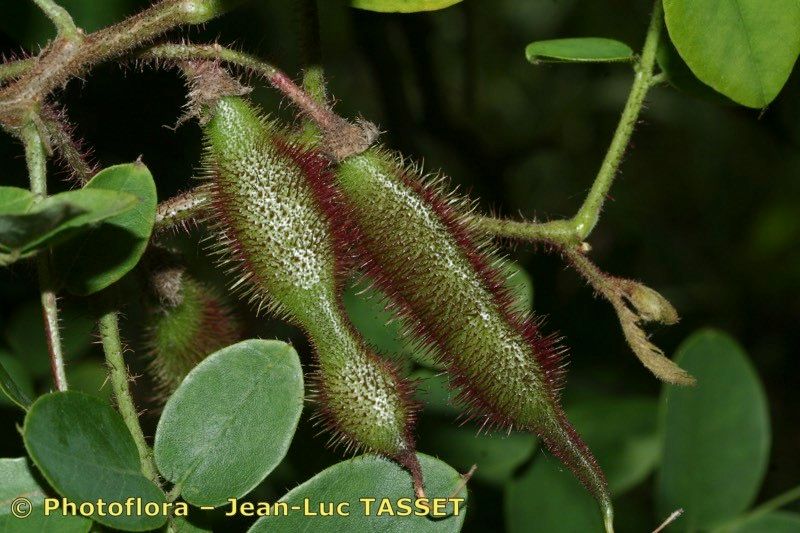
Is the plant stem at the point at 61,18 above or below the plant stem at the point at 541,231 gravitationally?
above

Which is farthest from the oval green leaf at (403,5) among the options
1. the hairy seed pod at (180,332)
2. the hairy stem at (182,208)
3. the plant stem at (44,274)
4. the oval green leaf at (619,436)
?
the oval green leaf at (619,436)

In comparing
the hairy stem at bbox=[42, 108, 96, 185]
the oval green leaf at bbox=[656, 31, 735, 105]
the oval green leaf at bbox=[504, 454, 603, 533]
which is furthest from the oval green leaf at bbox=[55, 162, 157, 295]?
the oval green leaf at bbox=[504, 454, 603, 533]

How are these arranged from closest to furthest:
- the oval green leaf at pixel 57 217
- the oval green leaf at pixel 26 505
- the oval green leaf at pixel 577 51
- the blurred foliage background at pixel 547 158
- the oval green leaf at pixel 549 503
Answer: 1. the oval green leaf at pixel 57 217
2. the oval green leaf at pixel 26 505
3. the oval green leaf at pixel 577 51
4. the blurred foliage background at pixel 547 158
5. the oval green leaf at pixel 549 503

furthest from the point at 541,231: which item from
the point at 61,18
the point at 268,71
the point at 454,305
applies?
the point at 61,18

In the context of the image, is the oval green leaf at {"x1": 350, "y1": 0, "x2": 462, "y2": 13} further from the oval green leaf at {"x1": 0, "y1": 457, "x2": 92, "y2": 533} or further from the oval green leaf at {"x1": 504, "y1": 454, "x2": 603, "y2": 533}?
the oval green leaf at {"x1": 504, "y1": 454, "x2": 603, "y2": 533}

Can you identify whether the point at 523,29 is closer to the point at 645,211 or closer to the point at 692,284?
the point at 645,211

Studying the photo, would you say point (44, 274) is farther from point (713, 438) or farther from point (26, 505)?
point (713, 438)

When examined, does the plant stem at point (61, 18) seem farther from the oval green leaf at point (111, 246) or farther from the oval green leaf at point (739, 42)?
the oval green leaf at point (739, 42)
